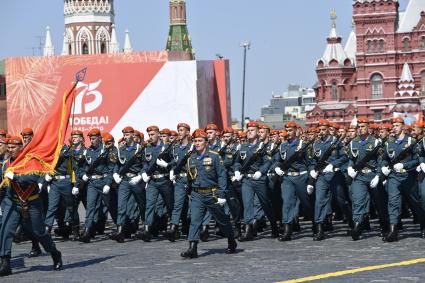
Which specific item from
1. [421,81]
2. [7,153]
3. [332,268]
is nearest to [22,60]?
[7,153]

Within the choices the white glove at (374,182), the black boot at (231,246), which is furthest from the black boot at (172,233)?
the white glove at (374,182)

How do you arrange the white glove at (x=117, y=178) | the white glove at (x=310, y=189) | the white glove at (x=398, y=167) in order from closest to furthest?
the white glove at (x=398, y=167) → the white glove at (x=310, y=189) → the white glove at (x=117, y=178)

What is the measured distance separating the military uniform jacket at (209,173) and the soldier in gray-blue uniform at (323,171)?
2614 millimetres

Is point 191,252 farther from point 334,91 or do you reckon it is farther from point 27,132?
point 334,91

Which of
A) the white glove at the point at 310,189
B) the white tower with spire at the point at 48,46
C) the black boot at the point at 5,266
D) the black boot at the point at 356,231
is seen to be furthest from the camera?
the white tower with spire at the point at 48,46

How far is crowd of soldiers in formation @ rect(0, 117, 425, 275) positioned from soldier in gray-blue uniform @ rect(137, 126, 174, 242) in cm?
2

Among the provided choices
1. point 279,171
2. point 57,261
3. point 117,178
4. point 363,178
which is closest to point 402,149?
point 363,178

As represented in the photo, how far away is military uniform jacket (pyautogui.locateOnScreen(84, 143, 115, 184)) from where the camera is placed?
1877 centimetres

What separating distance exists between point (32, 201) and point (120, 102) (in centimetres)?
3207

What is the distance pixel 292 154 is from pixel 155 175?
2239 mm

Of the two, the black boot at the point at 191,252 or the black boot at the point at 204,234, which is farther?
the black boot at the point at 204,234

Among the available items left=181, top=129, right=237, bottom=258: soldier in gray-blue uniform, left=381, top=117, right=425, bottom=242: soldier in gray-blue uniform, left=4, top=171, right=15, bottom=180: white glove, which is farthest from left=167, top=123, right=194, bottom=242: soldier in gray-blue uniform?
left=4, top=171, right=15, bottom=180: white glove

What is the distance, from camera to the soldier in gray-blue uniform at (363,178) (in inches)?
679

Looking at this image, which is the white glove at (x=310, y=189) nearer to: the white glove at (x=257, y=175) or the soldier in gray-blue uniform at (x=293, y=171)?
the soldier in gray-blue uniform at (x=293, y=171)
